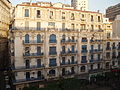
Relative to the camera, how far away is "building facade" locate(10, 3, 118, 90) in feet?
107

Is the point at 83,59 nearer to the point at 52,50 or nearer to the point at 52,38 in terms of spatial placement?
the point at 52,50

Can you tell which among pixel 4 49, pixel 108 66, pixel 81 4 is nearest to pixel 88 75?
pixel 108 66

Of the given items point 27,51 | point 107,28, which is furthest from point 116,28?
point 27,51

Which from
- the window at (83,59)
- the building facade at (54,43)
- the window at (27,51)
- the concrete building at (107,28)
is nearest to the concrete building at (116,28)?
the concrete building at (107,28)

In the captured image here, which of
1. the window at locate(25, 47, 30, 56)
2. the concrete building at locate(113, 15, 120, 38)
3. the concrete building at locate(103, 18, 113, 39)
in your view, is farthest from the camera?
the concrete building at locate(113, 15, 120, 38)

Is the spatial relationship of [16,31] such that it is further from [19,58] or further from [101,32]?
[101,32]

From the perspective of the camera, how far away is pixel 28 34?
33.0m

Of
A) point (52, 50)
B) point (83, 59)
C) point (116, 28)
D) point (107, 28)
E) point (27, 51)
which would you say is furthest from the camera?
point (116, 28)

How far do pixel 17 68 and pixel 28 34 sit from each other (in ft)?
27.1

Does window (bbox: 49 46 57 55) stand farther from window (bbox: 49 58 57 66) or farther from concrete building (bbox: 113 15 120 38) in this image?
concrete building (bbox: 113 15 120 38)

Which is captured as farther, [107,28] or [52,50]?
[107,28]

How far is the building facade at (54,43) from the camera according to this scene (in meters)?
32.8

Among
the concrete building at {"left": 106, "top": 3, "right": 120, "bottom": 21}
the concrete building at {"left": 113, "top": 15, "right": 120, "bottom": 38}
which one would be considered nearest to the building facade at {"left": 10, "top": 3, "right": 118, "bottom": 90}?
the concrete building at {"left": 113, "top": 15, "right": 120, "bottom": 38}

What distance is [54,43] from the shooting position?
1398 inches
